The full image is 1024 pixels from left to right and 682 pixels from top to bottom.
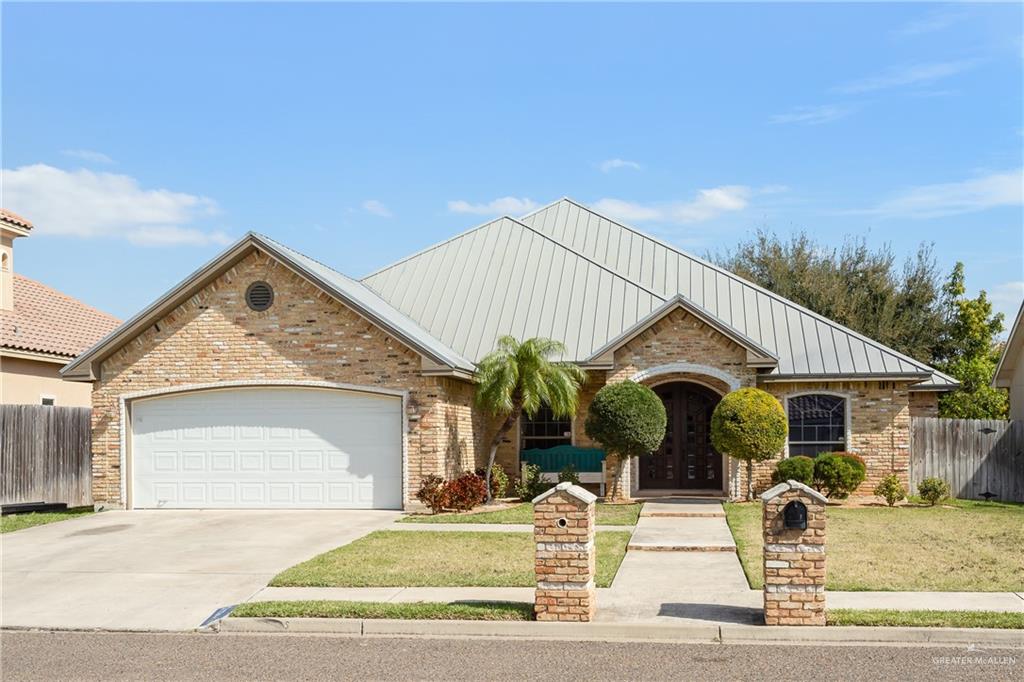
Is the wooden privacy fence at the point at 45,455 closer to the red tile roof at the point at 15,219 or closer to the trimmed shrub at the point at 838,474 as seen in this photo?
the red tile roof at the point at 15,219

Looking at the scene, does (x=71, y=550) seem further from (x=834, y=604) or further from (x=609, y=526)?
(x=834, y=604)

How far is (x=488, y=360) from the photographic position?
72.5 ft

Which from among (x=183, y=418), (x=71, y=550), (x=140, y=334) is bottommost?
(x=71, y=550)

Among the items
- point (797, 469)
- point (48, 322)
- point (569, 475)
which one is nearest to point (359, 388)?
point (569, 475)

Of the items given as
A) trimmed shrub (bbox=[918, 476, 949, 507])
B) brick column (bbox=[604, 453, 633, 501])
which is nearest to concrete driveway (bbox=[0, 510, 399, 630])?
brick column (bbox=[604, 453, 633, 501])

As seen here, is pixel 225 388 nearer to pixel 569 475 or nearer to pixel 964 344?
pixel 569 475

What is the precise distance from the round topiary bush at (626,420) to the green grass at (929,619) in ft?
36.4

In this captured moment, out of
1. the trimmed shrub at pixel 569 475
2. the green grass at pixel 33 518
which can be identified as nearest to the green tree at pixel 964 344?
the trimmed shrub at pixel 569 475

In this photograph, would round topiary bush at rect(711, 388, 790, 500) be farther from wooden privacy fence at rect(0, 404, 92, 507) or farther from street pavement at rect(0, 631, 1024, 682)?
wooden privacy fence at rect(0, 404, 92, 507)

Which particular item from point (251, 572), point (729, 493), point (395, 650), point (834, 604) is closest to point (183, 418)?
point (251, 572)

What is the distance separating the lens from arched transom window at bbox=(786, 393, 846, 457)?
2395 centimetres

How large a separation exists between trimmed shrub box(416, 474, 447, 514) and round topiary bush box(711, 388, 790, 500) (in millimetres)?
5818

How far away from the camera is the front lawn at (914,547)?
41.2ft

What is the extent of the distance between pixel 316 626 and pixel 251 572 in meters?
3.36
